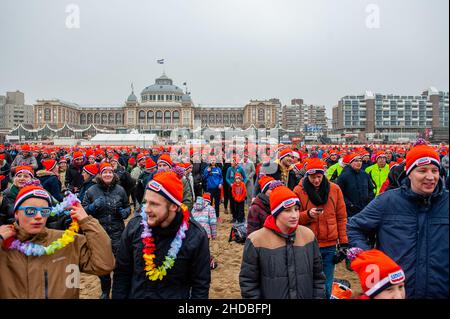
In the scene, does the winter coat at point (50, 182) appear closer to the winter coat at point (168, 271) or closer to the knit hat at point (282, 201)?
the winter coat at point (168, 271)

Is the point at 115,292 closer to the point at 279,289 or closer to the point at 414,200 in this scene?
the point at 279,289

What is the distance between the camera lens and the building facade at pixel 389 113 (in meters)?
90.4

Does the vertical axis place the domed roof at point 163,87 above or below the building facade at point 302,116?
above

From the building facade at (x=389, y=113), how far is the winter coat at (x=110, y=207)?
92039mm

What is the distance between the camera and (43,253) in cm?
244

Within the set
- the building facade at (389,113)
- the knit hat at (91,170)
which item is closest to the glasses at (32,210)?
the knit hat at (91,170)

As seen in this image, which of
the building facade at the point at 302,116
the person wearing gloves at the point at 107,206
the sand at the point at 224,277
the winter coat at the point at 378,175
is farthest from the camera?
the building facade at the point at 302,116

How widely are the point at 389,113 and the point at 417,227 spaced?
10886 cm

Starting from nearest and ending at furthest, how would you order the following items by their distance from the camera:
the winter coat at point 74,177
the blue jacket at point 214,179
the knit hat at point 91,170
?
the knit hat at point 91,170
the winter coat at point 74,177
the blue jacket at point 214,179

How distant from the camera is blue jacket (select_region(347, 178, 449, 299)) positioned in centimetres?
238

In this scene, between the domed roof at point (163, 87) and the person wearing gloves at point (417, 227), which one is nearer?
the person wearing gloves at point (417, 227)

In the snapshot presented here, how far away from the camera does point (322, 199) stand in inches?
157
